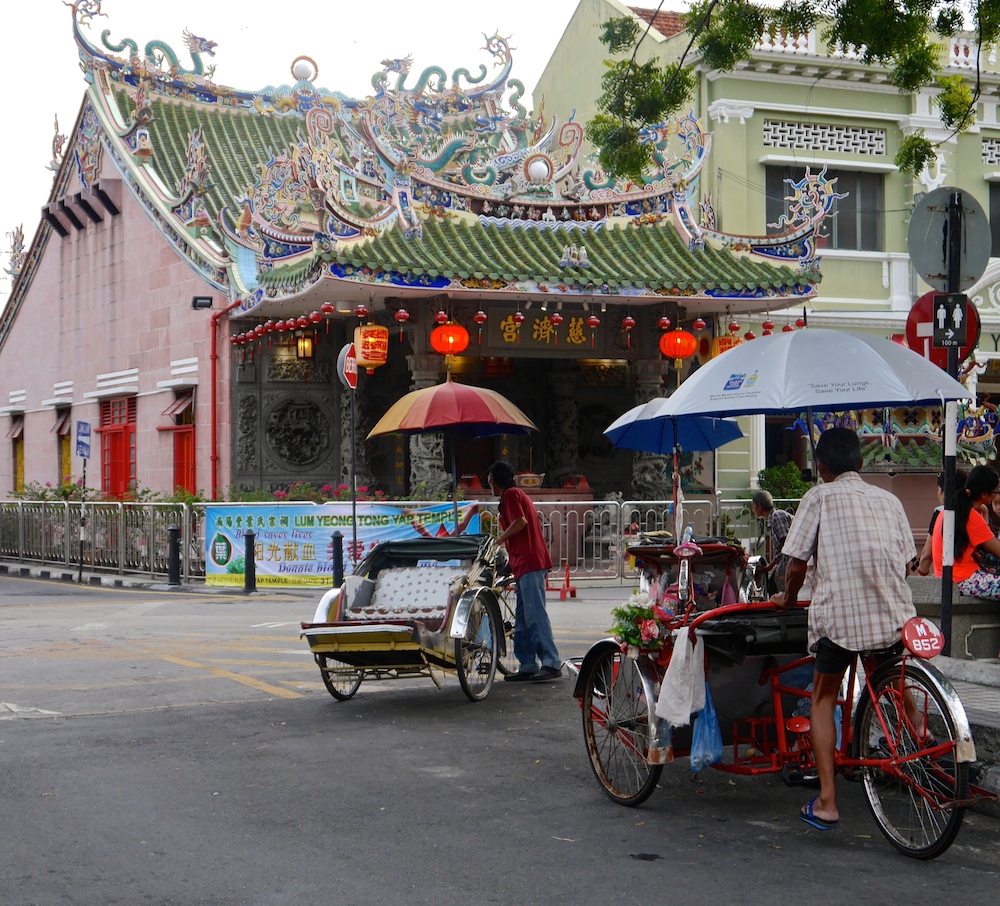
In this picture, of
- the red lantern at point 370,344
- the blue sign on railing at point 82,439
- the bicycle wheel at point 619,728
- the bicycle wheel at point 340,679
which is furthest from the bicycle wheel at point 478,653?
the blue sign on railing at point 82,439

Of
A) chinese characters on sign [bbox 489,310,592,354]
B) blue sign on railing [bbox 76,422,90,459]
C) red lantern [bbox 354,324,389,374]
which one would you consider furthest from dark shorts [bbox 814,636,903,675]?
blue sign on railing [bbox 76,422,90,459]

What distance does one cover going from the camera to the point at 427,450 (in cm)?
2138

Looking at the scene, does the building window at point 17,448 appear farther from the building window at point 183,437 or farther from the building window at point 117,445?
the building window at point 183,437

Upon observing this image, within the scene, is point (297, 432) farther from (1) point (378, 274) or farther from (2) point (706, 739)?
(2) point (706, 739)

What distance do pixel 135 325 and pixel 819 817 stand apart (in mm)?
23991

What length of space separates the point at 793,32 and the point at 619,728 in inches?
300

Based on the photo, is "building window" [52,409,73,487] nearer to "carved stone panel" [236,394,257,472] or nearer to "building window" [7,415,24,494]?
"building window" [7,415,24,494]

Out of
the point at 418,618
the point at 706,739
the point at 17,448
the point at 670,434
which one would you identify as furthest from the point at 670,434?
the point at 17,448

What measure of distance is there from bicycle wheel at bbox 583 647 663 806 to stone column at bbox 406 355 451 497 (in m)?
14.3

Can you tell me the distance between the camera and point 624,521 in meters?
19.9

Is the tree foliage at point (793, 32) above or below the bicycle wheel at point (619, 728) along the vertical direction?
above

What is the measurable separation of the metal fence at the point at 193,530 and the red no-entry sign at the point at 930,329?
897 cm

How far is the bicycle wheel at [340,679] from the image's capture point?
9.45 metres

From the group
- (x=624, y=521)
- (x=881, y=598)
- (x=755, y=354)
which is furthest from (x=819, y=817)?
(x=624, y=521)
